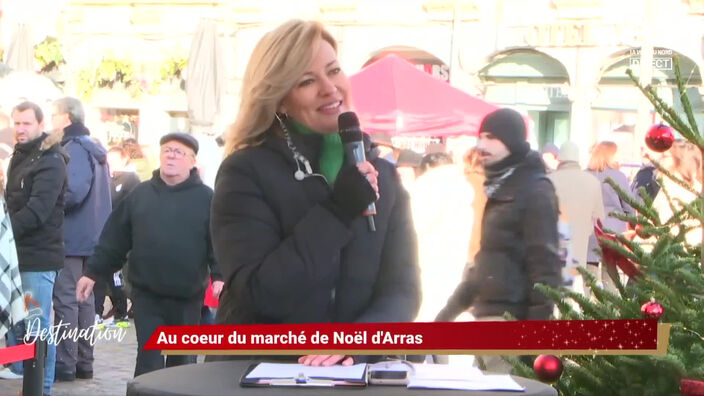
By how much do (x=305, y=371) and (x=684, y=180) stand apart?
2.42 feet

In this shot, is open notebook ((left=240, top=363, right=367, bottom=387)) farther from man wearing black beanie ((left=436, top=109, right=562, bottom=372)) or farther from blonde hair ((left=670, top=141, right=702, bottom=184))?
blonde hair ((left=670, top=141, right=702, bottom=184))

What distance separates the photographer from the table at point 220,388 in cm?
189

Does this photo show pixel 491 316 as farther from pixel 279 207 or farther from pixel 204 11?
pixel 204 11

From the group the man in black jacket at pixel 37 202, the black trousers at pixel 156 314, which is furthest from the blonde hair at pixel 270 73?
the man in black jacket at pixel 37 202

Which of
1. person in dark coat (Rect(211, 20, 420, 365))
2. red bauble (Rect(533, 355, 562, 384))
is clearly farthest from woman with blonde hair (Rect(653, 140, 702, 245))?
person in dark coat (Rect(211, 20, 420, 365))

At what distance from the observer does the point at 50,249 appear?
182 inches

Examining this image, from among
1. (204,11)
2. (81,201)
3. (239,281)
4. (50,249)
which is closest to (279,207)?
(239,281)

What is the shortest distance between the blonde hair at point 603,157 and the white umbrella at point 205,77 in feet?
2.11

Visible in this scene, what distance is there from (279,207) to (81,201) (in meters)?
2.85

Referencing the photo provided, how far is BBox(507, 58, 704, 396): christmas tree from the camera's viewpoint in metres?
2.23

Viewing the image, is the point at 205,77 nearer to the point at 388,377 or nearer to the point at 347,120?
the point at 347,120

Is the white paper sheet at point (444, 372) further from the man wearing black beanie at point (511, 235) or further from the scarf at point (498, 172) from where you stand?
the scarf at point (498, 172)

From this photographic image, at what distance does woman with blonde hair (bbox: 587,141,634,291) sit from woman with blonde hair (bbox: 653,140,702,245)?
62mm

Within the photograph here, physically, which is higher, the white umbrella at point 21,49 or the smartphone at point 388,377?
the white umbrella at point 21,49
